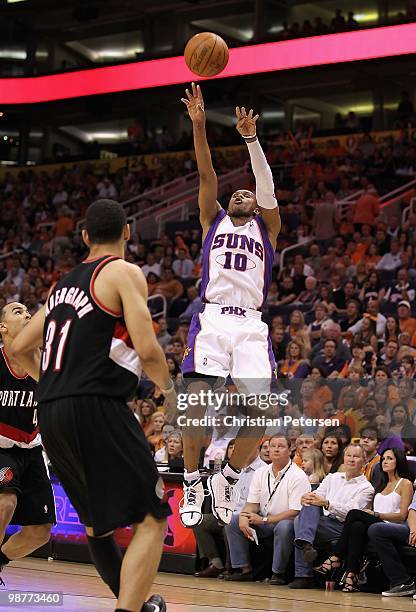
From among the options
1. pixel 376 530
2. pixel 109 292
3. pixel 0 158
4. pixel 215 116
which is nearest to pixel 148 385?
pixel 376 530

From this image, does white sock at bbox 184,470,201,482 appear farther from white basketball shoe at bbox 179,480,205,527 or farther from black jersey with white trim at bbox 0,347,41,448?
black jersey with white trim at bbox 0,347,41,448

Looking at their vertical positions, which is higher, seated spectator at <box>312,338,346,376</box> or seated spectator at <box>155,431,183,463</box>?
seated spectator at <box>312,338,346,376</box>

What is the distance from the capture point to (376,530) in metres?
9.08

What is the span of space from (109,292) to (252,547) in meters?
5.87

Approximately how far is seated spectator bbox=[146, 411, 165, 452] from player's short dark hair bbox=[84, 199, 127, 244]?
20.5ft

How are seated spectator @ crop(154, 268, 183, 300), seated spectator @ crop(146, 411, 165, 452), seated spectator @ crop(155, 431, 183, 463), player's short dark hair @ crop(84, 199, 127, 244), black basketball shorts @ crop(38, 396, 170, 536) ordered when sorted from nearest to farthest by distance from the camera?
black basketball shorts @ crop(38, 396, 170, 536), player's short dark hair @ crop(84, 199, 127, 244), seated spectator @ crop(155, 431, 183, 463), seated spectator @ crop(146, 411, 165, 452), seated spectator @ crop(154, 268, 183, 300)

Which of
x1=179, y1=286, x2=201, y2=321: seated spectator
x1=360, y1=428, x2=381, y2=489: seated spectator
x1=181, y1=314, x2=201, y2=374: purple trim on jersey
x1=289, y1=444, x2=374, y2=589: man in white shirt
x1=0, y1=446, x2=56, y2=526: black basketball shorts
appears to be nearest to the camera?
x1=181, y1=314, x2=201, y2=374: purple trim on jersey

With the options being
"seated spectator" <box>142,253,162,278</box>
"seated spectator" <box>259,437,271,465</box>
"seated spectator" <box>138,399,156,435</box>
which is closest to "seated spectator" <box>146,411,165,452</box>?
"seated spectator" <box>138,399,156,435</box>

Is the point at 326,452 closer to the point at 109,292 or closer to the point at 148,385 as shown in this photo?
the point at 148,385

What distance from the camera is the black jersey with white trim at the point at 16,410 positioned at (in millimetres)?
7148

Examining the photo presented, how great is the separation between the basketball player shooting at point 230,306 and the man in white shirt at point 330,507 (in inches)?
102

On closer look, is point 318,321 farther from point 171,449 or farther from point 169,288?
point 171,449

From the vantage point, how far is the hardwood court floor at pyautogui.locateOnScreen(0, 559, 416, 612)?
7961 millimetres

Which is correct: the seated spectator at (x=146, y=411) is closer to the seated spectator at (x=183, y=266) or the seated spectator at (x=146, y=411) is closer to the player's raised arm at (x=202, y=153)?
the player's raised arm at (x=202, y=153)
